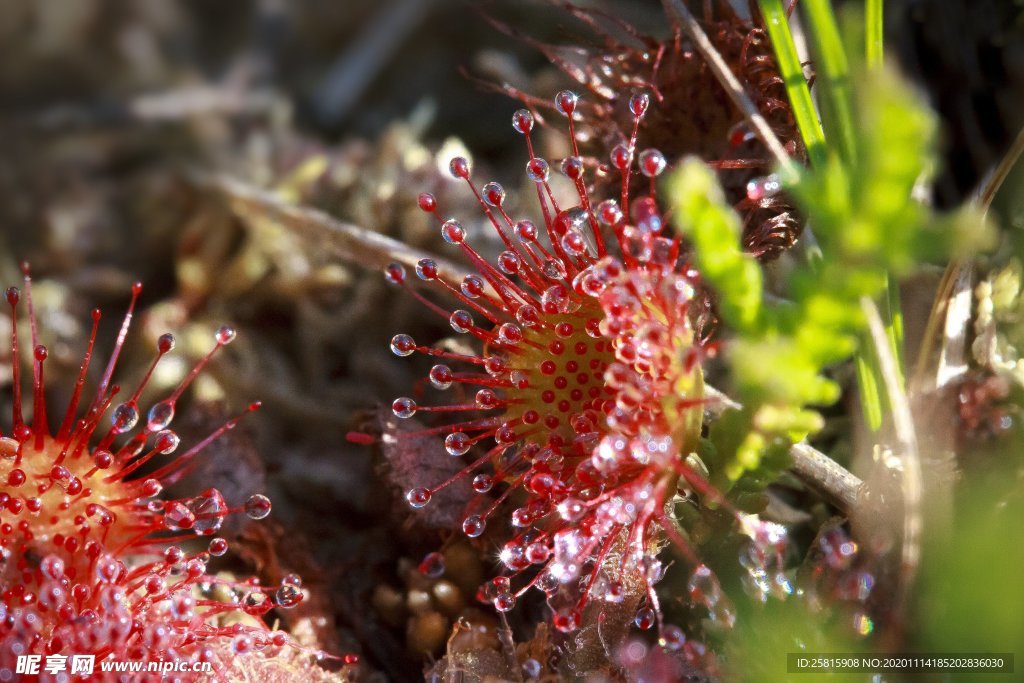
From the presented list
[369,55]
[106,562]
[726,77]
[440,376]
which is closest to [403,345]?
[440,376]

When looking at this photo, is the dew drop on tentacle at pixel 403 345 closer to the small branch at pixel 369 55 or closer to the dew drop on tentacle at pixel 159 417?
the dew drop on tentacle at pixel 159 417

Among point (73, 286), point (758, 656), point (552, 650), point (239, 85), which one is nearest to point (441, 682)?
point (552, 650)

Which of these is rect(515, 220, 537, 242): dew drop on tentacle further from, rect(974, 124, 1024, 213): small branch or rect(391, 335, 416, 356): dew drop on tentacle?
rect(974, 124, 1024, 213): small branch

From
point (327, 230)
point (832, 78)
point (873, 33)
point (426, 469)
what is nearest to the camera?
point (832, 78)

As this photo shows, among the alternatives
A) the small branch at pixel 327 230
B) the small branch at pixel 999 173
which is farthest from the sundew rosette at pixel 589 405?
the small branch at pixel 999 173

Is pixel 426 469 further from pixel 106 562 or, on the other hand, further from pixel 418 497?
pixel 106 562

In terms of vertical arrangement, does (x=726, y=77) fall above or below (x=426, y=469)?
above
